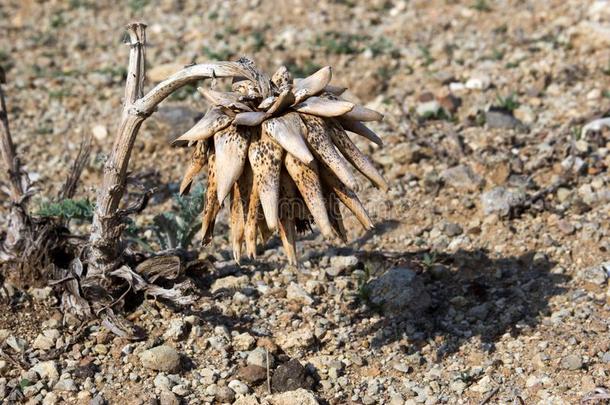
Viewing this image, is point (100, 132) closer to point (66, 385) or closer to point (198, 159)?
point (66, 385)

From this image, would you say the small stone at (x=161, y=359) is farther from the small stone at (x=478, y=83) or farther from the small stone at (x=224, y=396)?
the small stone at (x=478, y=83)

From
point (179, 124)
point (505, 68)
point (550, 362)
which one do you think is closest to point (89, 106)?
point (179, 124)

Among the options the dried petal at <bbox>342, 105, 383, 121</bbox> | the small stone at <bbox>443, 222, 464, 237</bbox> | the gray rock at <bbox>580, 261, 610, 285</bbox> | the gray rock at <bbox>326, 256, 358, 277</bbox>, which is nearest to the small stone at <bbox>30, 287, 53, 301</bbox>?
the gray rock at <bbox>326, 256, 358, 277</bbox>

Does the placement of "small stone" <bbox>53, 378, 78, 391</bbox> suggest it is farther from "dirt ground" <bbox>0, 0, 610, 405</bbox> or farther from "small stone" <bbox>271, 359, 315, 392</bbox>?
"small stone" <bbox>271, 359, 315, 392</bbox>

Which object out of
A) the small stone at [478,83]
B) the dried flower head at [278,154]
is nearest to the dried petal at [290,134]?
the dried flower head at [278,154]

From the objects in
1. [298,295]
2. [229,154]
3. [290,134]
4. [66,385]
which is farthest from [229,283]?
[290,134]

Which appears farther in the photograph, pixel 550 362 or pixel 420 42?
pixel 420 42

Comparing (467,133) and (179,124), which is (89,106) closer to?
(179,124)
